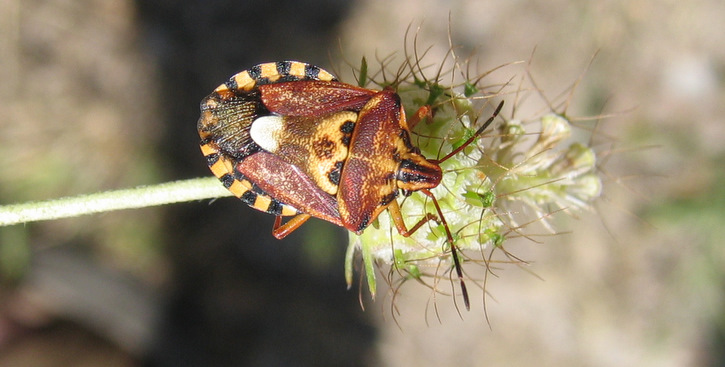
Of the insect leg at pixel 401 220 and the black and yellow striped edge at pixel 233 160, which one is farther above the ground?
the black and yellow striped edge at pixel 233 160

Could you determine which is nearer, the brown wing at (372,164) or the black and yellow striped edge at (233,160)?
the brown wing at (372,164)

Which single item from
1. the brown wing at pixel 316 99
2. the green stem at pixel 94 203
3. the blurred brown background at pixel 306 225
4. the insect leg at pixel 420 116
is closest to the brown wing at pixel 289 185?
the brown wing at pixel 316 99

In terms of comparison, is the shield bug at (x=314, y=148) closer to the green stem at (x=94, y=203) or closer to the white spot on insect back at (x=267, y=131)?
the white spot on insect back at (x=267, y=131)

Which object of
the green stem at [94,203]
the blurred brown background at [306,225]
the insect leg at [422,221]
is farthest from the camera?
the blurred brown background at [306,225]

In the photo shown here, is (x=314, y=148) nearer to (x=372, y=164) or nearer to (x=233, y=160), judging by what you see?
(x=372, y=164)

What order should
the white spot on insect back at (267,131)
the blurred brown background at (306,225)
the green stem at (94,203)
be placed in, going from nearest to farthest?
Result: the green stem at (94,203) → the white spot on insect back at (267,131) → the blurred brown background at (306,225)

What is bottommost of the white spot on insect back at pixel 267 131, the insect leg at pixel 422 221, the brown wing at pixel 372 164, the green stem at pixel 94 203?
the insect leg at pixel 422 221
